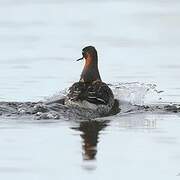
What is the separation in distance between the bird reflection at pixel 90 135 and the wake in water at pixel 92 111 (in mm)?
663

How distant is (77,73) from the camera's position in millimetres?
25375

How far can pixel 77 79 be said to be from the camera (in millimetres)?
24438

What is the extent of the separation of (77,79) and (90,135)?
770cm

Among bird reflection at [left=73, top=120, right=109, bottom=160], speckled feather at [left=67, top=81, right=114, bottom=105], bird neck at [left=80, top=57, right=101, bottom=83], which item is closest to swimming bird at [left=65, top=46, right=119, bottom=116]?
speckled feather at [left=67, top=81, right=114, bottom=105]

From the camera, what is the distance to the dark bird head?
2166 centimetres

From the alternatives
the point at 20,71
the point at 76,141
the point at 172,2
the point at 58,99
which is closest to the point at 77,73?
the point at 20,71

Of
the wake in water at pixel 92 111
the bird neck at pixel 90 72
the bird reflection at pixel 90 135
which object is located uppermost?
the bird neck at pixel 90 72

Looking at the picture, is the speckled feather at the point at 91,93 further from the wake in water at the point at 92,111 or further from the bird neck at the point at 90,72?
the bird neck at the point at 90,72

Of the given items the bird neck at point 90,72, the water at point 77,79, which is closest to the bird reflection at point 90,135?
the water at point 77,79

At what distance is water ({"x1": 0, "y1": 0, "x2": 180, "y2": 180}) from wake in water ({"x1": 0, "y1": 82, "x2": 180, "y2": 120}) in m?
0.05

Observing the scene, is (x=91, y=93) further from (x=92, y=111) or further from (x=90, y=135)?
(x=90, y=135)

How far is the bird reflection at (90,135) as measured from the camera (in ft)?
49.8

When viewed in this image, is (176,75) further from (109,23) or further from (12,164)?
(109,23)

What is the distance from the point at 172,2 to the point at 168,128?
29.3 m
